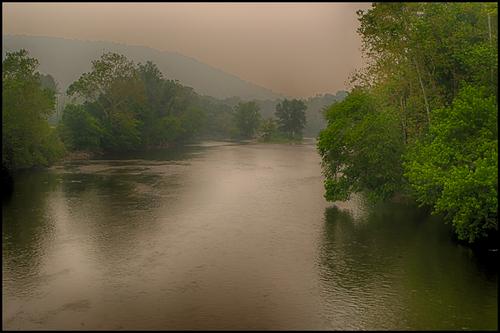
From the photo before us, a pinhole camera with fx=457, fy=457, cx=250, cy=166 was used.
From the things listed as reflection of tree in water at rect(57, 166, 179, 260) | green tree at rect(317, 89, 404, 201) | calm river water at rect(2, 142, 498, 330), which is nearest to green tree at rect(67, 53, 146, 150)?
reflection of tree in water at rect(57, 166, 179, 260)

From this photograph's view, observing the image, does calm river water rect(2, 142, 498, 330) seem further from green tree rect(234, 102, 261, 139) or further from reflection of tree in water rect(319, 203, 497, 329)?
green tree rect(234, 102, 261, 139)

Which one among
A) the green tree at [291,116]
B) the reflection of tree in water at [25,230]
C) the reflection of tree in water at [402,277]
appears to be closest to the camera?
the reflection of tree in water at [402,277]

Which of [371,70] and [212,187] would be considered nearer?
[371,70]

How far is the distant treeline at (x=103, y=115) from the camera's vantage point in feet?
248

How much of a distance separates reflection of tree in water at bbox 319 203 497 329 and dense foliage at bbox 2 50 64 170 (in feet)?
183

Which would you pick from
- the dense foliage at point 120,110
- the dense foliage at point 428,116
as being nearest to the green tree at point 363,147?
the dense foliage at point 428,116

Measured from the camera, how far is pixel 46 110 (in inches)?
3164

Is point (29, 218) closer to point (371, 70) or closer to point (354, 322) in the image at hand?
point (354, 322)

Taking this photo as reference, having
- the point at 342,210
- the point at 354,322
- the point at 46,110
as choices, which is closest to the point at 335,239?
the point at 342,210

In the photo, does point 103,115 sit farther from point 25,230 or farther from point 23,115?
point 25,230

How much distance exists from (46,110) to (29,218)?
4173 cm

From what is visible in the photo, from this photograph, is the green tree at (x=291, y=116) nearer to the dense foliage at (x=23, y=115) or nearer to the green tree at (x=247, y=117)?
the green tree at (x=247, y=117)

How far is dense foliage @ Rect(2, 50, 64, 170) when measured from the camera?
73562 millimetres

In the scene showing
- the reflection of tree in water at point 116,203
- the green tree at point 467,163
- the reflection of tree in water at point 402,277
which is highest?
the green tree at point 467,163
